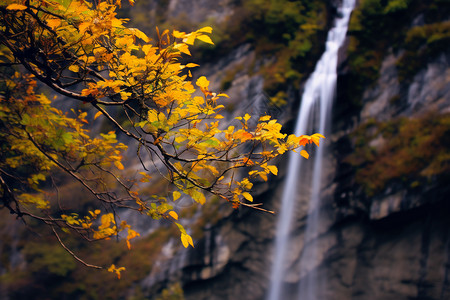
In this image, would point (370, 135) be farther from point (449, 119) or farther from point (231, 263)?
point (231, 263)

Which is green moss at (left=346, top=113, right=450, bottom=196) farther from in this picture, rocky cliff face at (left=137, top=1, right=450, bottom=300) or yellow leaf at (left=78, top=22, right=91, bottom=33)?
yellow leaf at (left=78, top=22, right=91, bottom=33)

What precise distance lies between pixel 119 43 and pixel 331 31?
9005 millimetres

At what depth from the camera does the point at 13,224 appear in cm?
780

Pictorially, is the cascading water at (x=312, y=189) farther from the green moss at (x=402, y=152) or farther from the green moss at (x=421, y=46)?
the green moss at (x=421, y=46)

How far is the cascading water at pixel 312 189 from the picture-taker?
8.52 meters

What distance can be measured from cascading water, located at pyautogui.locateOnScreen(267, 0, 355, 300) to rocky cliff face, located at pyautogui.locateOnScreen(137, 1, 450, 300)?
170mm

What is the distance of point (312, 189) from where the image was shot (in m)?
8.74

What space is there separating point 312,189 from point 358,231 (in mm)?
1534

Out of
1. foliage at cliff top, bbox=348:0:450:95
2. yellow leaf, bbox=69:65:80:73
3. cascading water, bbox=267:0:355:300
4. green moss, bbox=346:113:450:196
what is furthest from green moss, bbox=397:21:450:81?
yellow leaf, bbox=69:65:80:73

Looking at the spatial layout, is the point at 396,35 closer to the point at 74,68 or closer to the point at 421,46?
the point at 421,46

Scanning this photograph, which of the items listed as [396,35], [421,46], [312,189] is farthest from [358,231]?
[396,35]

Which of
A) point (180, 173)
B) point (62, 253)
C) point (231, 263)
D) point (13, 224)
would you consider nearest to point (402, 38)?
point (231, 263)

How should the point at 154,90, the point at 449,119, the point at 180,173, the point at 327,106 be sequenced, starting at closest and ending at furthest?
the point at 154,90 → the point at 180,173 → the point at 449,119 → the point at 327,106

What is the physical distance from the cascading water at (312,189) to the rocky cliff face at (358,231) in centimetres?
17
